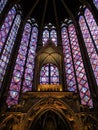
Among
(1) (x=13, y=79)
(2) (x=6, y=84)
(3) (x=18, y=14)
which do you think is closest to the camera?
(2) (x=6, y=84)

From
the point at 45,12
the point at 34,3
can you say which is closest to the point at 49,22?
the point at 45,12

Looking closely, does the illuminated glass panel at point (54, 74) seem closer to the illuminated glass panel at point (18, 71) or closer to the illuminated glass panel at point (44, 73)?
the illuminated glass panel at point (44, 73)

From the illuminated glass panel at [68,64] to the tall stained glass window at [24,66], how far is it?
6.53ft

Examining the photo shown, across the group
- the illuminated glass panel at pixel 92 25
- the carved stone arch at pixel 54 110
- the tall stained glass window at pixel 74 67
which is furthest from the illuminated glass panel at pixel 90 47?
the carved stone arch at pixel 54 110

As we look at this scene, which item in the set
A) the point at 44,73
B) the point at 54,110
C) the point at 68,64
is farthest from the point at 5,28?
the point at 54,110

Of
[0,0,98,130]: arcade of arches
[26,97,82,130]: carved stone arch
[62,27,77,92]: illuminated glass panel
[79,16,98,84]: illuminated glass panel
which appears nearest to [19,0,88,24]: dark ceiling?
[0,0,98,130]: arcade of arches

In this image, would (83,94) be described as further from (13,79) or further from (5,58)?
(5,58)

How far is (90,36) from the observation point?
12.8m

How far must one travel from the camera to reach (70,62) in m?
12.8

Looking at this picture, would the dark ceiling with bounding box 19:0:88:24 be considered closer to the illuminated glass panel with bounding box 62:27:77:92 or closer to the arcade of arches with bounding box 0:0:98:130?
the arcade of arches with bounding box 0:0:98:130

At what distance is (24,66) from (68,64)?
2.58 meters

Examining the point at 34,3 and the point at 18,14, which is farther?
the point at 34,3

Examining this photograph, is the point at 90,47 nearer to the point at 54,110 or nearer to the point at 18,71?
the point at 18,71

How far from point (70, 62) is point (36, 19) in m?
5.52
